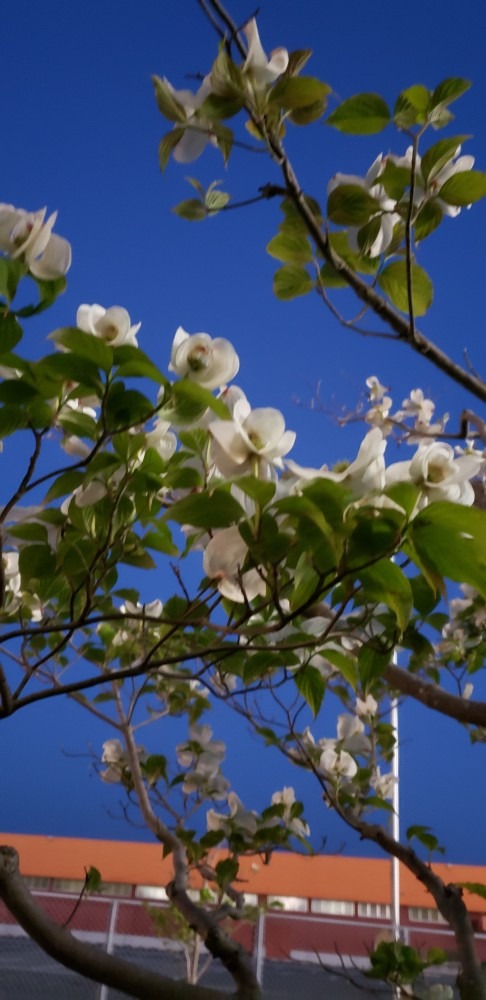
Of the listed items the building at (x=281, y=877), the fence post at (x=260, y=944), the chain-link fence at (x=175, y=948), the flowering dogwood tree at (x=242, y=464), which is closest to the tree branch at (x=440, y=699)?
the flowering dogwood tree at (x=242, y=464)

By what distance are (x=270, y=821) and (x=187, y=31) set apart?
240 inches

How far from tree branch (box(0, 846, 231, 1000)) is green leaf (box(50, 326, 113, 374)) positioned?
22.1 inches

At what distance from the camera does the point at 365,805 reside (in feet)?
5.44

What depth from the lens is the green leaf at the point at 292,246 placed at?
763mm

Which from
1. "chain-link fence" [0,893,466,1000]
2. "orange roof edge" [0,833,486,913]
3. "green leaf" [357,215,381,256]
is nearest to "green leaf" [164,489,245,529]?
"green leaf" [357,215,381,256]

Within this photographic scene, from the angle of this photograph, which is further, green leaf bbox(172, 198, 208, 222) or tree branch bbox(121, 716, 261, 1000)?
tree branch bbox(121, 716, 261, 1000)

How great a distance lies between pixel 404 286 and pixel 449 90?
173 millimetres

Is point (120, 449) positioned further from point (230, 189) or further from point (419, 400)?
point (419, 400)

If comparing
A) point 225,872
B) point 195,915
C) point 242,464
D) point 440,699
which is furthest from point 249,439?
point 225,872

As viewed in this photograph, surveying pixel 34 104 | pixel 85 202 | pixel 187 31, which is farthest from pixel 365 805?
pixel 85 202

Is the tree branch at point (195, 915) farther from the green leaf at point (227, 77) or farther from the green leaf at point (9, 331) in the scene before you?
the green leaf at point (227, 77)

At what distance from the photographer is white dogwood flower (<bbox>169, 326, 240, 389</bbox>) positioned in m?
0.57

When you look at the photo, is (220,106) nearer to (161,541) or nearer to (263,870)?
(161,541)

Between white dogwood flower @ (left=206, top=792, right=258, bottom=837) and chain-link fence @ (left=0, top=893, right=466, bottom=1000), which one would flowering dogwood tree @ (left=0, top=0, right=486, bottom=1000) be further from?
chain-link fence @ (left=0, top=893, right=466, bottom=1000)
